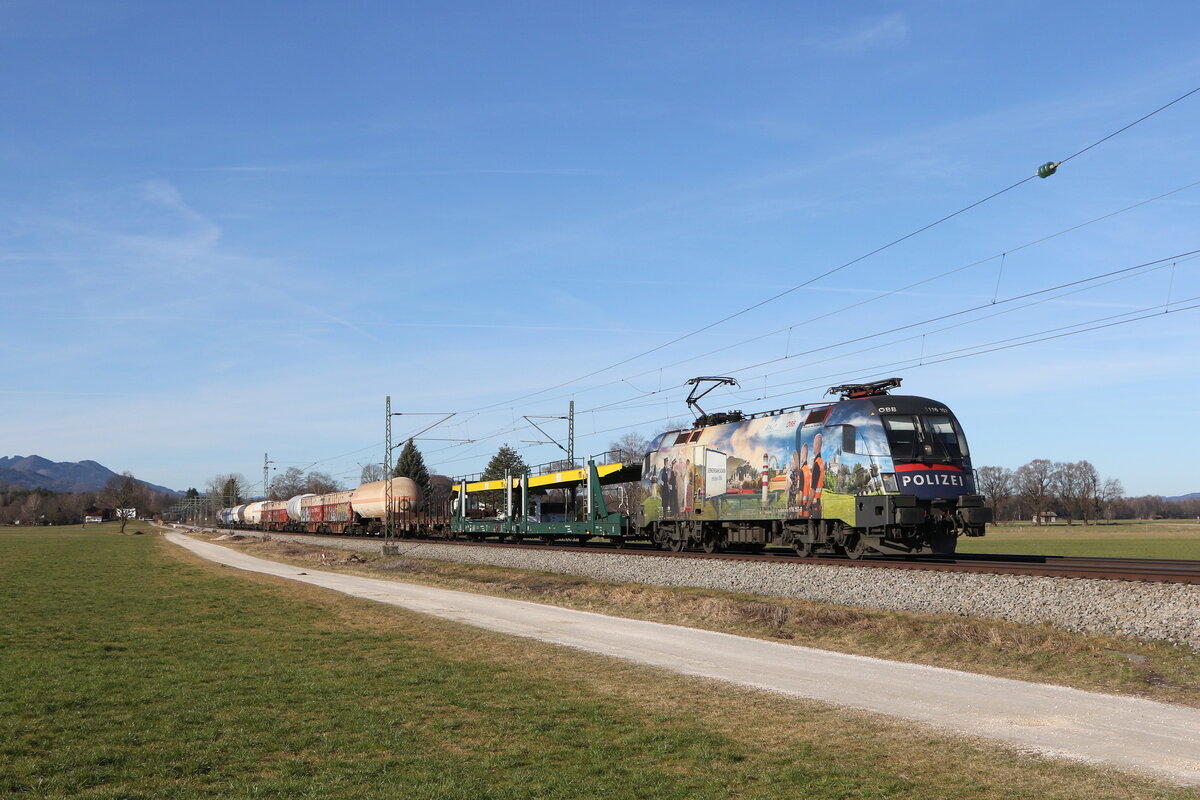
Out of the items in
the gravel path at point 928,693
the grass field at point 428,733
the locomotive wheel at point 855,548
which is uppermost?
the locomotive wheel at point 855,548

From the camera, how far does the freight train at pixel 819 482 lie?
2377 cm

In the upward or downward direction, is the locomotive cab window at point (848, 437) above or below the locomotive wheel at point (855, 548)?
above

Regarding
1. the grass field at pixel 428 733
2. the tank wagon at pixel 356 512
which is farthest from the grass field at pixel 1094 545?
the grass field at pixel 428 733

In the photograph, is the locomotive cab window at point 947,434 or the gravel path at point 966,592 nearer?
the gravel path at point 966,592

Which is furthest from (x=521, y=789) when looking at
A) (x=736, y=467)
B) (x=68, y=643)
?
(x=736, y=467)

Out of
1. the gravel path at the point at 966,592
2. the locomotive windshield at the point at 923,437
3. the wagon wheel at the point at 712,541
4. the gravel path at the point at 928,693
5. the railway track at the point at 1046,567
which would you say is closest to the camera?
the gravel path at the point at 928,693

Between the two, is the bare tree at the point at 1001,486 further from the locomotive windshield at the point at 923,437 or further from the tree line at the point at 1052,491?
the locomotive windshield at the point at 923,437

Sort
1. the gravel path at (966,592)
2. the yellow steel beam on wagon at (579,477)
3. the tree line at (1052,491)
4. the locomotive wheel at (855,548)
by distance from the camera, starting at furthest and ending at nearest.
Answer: the tree line at (1052,491), the yellow steel beam on wagon at (579,477), the locomotive wheel at (855,548), the gravel path at (966,592)

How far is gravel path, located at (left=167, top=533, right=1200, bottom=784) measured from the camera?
10172mm

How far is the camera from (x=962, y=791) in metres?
8.55

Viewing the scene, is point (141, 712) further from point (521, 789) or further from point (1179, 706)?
point (1179, 706)

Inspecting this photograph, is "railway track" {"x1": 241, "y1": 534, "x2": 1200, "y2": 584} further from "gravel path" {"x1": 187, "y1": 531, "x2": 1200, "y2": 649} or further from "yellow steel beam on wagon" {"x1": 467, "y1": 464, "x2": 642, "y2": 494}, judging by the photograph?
"yellow steel beam on wagon" {"x1": 467, "y1": 464, "x2": 642, "y2": 494}

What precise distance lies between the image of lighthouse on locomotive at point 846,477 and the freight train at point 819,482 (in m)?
0.03

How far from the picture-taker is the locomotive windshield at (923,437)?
2395 cm
